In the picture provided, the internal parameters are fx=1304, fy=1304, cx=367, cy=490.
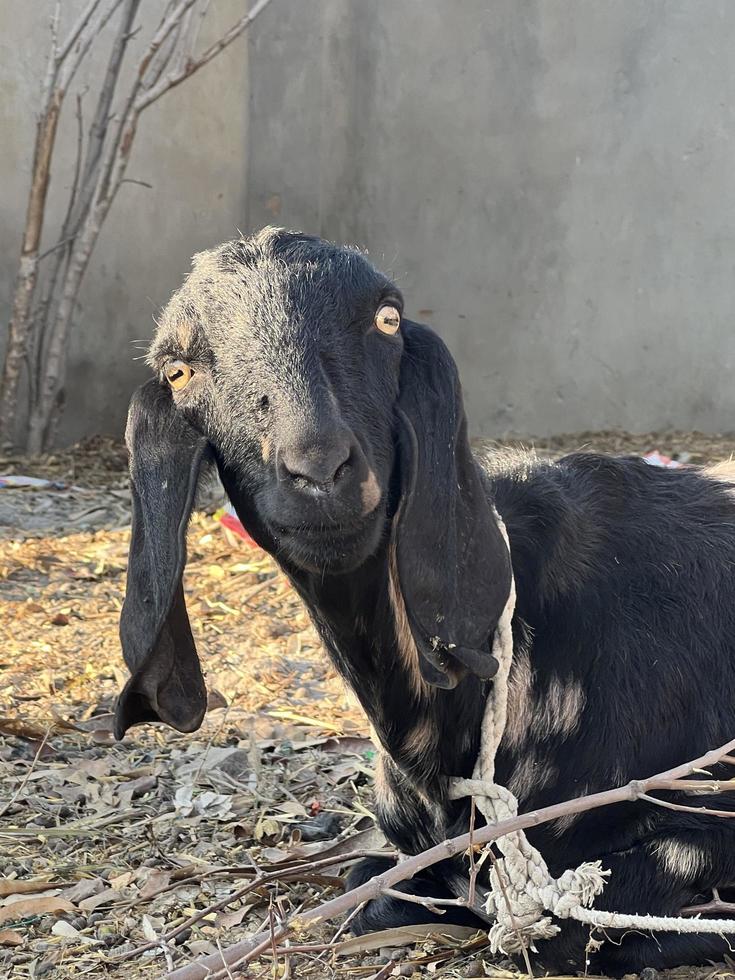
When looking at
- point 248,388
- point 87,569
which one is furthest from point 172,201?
point 248,388

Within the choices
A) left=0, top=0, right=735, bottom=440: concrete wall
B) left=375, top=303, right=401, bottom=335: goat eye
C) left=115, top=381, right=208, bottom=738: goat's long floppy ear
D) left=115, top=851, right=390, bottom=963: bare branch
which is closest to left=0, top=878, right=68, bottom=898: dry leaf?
left=115, top=851, right=390, bottom=963: bare branch

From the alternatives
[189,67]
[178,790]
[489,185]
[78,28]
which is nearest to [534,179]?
[489,185]

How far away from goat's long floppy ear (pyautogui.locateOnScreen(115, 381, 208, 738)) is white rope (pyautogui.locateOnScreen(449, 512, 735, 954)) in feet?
2.04

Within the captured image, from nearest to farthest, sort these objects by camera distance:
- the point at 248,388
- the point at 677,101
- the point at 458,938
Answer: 1. the point at 248,388
2. the point at 458,938
3. the point at 677,101

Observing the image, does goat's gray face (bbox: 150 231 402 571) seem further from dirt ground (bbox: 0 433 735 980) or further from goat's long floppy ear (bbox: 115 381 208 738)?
dirt ground (bbox: 0 433 735 980)

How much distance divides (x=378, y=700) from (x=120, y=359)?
637 centimetres

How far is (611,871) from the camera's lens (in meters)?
2.56

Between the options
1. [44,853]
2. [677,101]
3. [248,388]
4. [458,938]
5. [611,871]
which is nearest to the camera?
[248,388]

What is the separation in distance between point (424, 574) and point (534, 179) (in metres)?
7.22

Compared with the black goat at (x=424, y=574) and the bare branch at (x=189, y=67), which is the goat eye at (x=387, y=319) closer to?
the black goat at (x=424, y=574)

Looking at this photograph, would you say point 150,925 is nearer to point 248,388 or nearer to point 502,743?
point 502,743

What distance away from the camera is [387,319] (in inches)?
97.0

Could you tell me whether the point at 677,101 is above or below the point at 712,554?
above

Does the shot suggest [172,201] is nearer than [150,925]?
No
